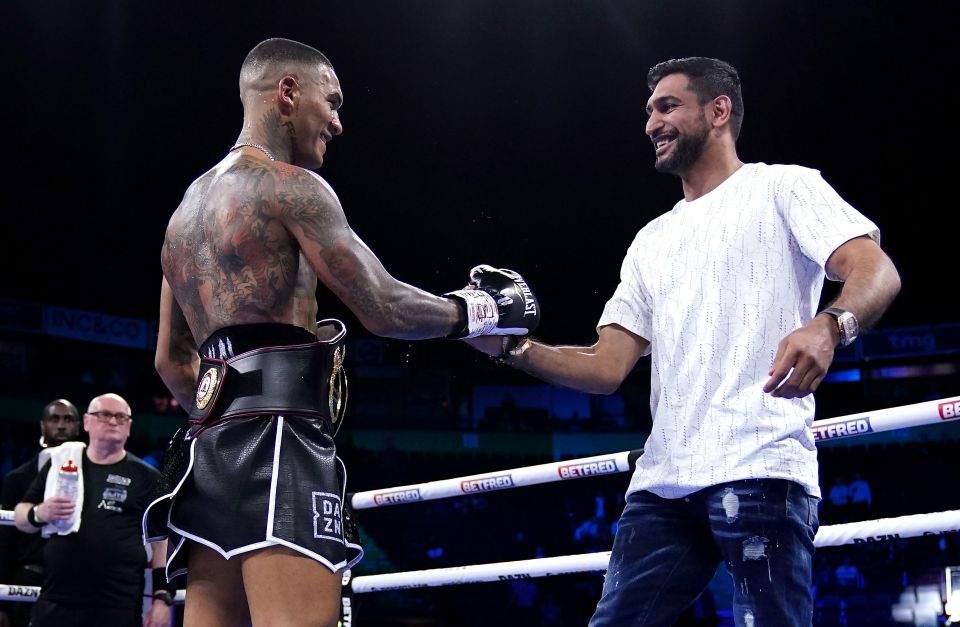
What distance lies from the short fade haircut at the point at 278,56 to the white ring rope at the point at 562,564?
1528 mm

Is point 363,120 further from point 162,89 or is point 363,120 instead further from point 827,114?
point 827,114

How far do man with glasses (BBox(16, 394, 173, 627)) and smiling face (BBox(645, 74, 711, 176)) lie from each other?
2906 mm

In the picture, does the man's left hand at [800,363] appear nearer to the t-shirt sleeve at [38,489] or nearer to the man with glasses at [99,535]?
the man with glasses at [99,535]

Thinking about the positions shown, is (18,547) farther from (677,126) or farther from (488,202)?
(488,202)

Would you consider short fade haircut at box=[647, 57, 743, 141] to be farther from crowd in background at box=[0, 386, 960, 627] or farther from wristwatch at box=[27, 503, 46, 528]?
crowd in background at box=[0, 386, 960, 627]

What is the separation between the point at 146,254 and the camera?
1464cm

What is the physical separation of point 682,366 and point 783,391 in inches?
17.1

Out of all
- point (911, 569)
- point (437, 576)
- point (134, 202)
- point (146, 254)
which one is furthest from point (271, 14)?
point (911, 569)

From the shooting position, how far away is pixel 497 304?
2203 millimetres

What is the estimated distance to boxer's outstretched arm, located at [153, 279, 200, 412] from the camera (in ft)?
7.35

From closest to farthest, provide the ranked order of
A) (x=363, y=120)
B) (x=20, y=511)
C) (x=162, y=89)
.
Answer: (x=20, y=511) → (x=162, y=89) → (x=363, y=120)

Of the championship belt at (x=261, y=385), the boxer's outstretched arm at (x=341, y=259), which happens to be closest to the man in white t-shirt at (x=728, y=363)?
the boxer's outstretched arm at (x=341, y=259)

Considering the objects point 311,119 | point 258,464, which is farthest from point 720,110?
point 258,464

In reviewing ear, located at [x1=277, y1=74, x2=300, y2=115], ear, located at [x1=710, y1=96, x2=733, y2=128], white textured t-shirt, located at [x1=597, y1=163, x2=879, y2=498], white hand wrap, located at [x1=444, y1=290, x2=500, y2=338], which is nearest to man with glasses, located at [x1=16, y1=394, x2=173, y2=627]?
white hand wrap, located at [x1=444, y1=290, x2=500, y2=338]
